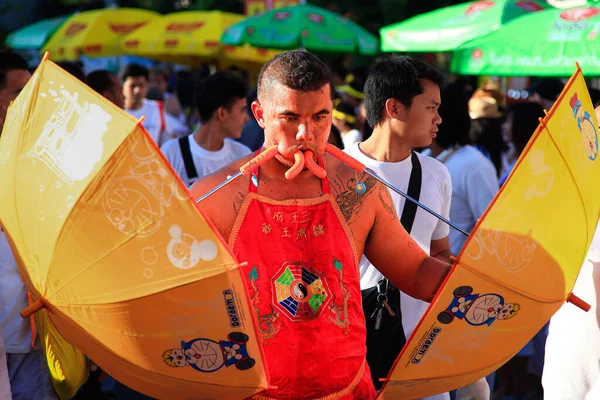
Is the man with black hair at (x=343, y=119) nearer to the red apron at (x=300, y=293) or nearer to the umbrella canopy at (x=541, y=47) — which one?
the umbrella canopy at (x=541, y=47)

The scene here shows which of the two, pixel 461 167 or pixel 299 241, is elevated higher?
pixel 299 241

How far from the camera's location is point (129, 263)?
9.09 feet

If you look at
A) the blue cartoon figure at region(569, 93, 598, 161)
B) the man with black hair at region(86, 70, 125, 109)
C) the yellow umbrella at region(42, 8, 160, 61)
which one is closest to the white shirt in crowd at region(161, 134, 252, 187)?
the man with black hair at region(86, 70, 125, 109)

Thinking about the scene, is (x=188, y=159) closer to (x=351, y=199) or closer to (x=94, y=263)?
(x=351, y=199)

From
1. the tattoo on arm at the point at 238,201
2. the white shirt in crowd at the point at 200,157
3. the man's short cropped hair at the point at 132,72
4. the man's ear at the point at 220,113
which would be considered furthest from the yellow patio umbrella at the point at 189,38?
the tattoo on arm at the point at 238,201

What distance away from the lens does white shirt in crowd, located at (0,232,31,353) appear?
4242 mm

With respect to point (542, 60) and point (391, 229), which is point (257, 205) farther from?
point (542, 60)

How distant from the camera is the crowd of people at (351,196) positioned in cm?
310

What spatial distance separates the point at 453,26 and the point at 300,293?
669cm

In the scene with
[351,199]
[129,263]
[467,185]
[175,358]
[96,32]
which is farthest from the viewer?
[96,32]

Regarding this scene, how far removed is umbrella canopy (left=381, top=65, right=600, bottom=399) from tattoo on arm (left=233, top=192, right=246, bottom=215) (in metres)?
0.75

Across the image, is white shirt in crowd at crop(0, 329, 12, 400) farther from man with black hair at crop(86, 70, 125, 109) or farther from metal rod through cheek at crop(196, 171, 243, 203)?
man with black hair at crop(86, 70, 125, 109)

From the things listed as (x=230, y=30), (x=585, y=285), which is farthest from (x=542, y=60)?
(x=230, y=30)

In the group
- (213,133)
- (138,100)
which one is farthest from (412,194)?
(138,100)
